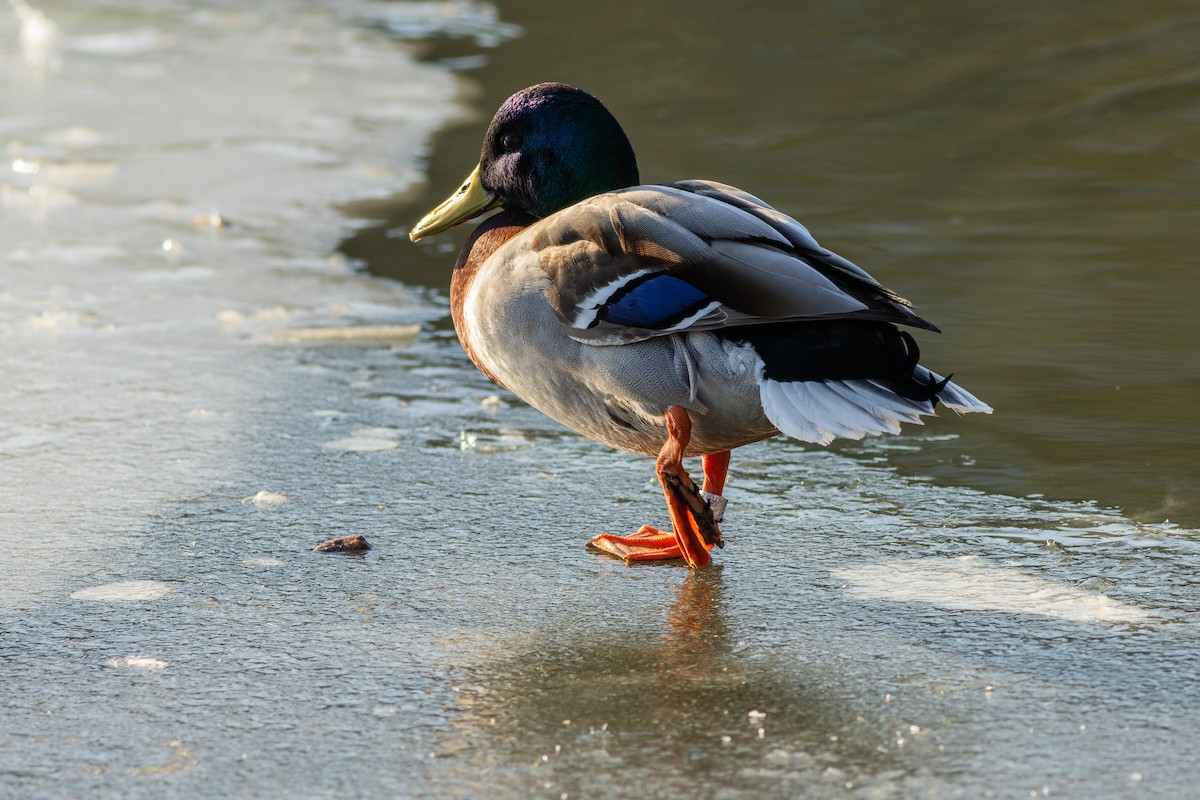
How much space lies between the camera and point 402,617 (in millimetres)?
2738

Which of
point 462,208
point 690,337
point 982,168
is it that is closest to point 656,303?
point 690,337

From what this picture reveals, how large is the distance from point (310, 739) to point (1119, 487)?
78.5 inches

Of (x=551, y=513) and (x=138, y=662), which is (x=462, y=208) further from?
(x=138, y=662)

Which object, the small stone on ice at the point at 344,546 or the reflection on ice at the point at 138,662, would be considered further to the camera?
the small stone on ice at the point at 344,546

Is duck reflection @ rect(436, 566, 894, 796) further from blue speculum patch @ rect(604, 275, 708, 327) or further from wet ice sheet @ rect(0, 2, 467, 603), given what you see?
wet ice sheet @ rect(0, 2, 467, 603)

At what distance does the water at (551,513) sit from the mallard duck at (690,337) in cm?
25

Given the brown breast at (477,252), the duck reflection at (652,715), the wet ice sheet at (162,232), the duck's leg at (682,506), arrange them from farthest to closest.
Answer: the wet ice sheet at (162,232) → the brown breast at (477,252) → the duck's leg at (682,506) → the duck reflection at (652,715)

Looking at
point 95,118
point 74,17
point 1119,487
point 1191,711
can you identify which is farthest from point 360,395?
point 74,17

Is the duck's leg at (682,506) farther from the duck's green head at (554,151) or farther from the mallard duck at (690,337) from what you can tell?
the duck's green head at (554,151)

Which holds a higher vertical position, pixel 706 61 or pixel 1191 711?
pixel 706 61

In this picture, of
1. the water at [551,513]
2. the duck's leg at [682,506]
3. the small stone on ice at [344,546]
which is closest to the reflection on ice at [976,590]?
the water at [551,513]

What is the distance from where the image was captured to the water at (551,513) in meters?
2.20

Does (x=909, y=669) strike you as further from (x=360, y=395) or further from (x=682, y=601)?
(x=360, y=395)

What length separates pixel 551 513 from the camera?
131 inches
